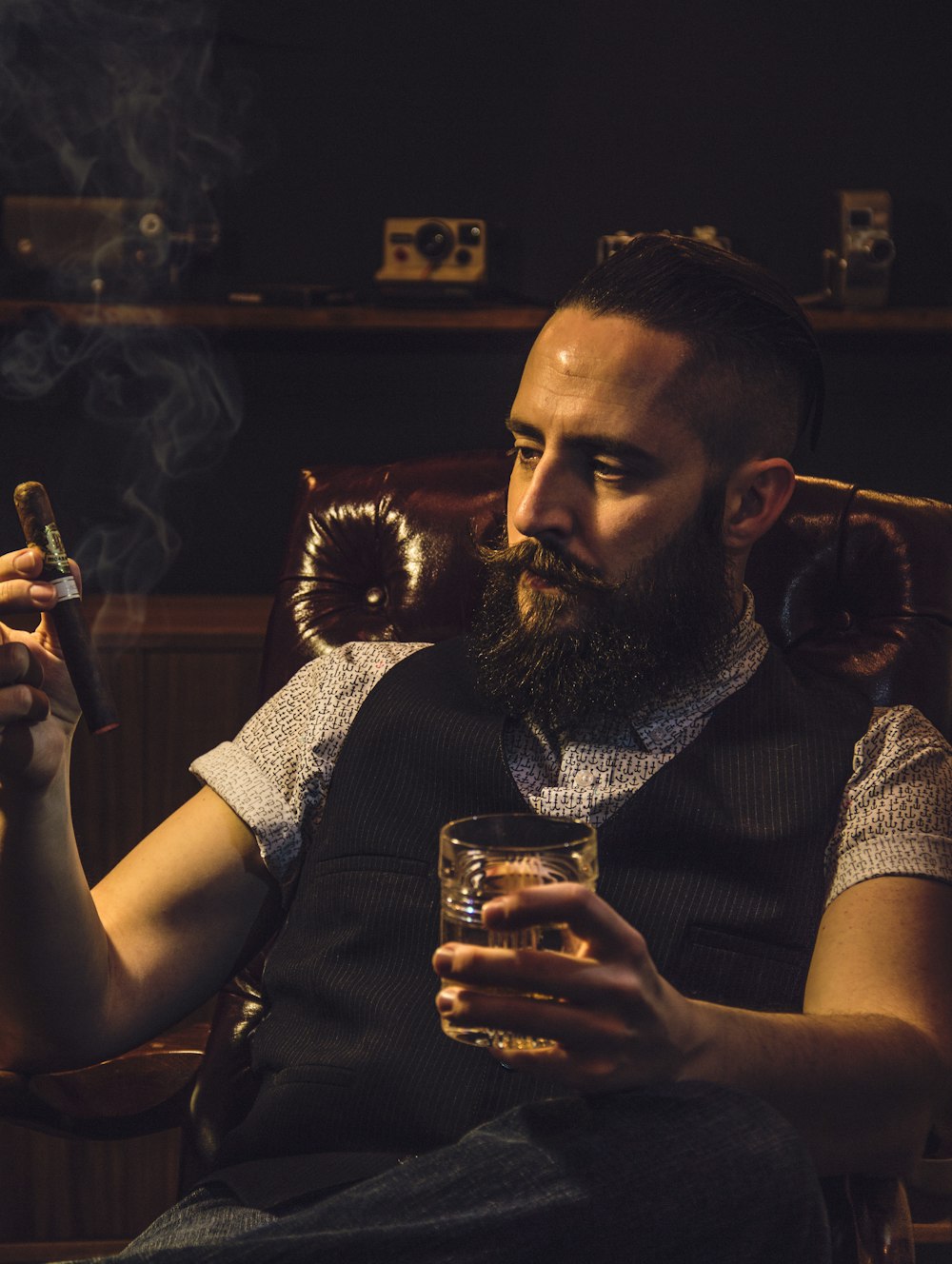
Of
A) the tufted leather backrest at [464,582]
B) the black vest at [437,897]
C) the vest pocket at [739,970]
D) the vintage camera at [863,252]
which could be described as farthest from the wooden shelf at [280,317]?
the vest pocket at [739,970]

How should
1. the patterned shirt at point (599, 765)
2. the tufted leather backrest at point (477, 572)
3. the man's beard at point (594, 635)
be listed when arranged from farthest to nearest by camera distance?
1. the tufted leather backrest at point (477, 572)
2. the man's beard at point (594, 635)
3. the patterned shirt at point (599, 765)

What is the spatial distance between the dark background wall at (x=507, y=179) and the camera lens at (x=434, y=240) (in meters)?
0.25

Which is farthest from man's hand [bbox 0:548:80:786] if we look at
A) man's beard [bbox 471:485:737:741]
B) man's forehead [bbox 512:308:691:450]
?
man's forehead [bbox 512:308:691:450]

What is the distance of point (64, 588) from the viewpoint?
1.30 meters

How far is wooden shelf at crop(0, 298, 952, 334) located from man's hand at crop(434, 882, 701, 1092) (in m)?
1.91

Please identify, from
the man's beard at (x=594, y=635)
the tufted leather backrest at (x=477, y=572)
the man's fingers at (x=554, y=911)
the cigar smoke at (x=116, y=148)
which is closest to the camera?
the man's fingers at (x=554, y=911)

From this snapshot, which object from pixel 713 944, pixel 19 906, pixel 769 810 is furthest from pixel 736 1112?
pixel 19 906

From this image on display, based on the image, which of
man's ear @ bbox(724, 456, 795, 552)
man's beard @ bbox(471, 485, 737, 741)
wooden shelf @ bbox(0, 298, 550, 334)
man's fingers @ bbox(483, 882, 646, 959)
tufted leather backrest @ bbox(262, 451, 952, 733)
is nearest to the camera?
man's fingers @ bbox(483, 882, 646, 959)

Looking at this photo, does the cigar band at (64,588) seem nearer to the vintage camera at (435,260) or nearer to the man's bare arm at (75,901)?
the man's bare arm at (75,901)

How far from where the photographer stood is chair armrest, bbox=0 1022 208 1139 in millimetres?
1443

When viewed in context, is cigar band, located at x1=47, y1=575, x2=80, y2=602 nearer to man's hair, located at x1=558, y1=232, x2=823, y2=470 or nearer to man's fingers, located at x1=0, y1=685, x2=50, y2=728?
man's fingers, located at x1=0, y1=685, x2=50, y2=728

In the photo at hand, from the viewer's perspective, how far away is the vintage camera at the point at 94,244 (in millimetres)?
2787

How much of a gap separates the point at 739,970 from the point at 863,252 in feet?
6.20

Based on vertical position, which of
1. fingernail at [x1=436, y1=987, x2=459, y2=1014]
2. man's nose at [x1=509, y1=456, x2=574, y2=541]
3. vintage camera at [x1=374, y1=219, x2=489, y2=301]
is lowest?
fingernail at [x1=436, y1=987, x2=459, y2=1014]
